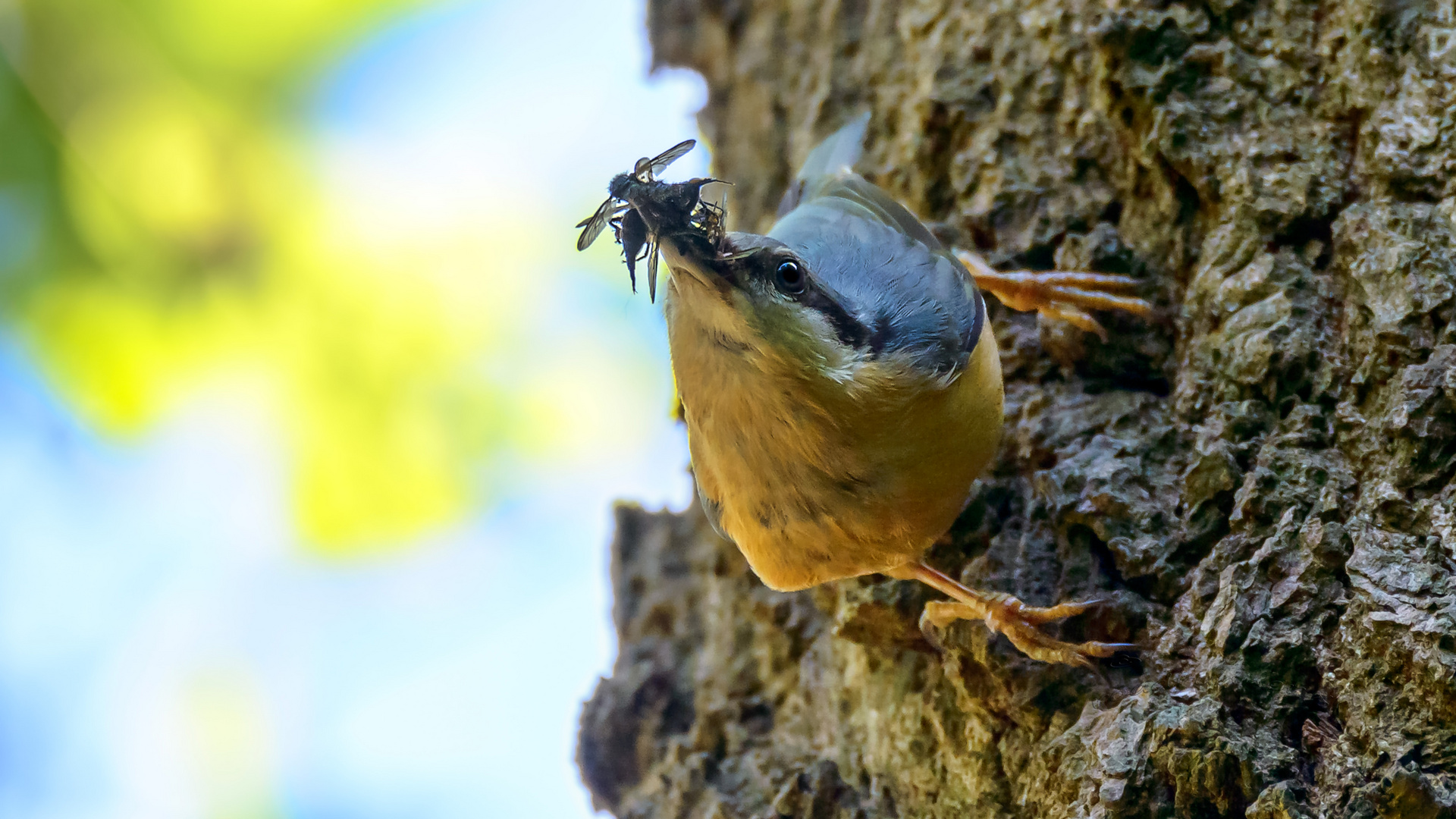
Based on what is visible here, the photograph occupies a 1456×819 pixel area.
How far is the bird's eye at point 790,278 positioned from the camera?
186cm

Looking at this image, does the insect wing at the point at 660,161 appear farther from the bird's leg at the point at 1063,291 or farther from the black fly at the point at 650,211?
the bird's leg at the point at 1063,291

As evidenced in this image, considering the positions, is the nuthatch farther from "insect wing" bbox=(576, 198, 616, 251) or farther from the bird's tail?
the bird's tail

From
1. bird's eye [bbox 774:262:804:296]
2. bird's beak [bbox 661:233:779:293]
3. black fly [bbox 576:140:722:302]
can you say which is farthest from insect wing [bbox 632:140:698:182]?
bird's eye [bbox 774:262:804:296]

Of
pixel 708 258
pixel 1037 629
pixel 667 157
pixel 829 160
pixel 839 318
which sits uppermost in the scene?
pixel 829 160

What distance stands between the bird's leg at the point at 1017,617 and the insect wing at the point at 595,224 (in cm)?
99

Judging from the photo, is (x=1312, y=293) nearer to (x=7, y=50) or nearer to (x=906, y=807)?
(x=906, y=807)

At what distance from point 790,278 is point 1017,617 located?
0.78m

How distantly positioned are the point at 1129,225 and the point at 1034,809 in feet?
4.28

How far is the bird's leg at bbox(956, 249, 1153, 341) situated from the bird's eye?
78 centimetres

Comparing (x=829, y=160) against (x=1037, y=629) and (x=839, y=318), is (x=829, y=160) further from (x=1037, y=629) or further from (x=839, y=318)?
(x=1037, y=629)

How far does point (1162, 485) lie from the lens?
2115 mm

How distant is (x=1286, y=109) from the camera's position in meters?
2.23

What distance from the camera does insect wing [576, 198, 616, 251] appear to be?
1738mm

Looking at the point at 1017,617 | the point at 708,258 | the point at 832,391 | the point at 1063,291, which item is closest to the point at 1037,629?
the point at 1017,617
